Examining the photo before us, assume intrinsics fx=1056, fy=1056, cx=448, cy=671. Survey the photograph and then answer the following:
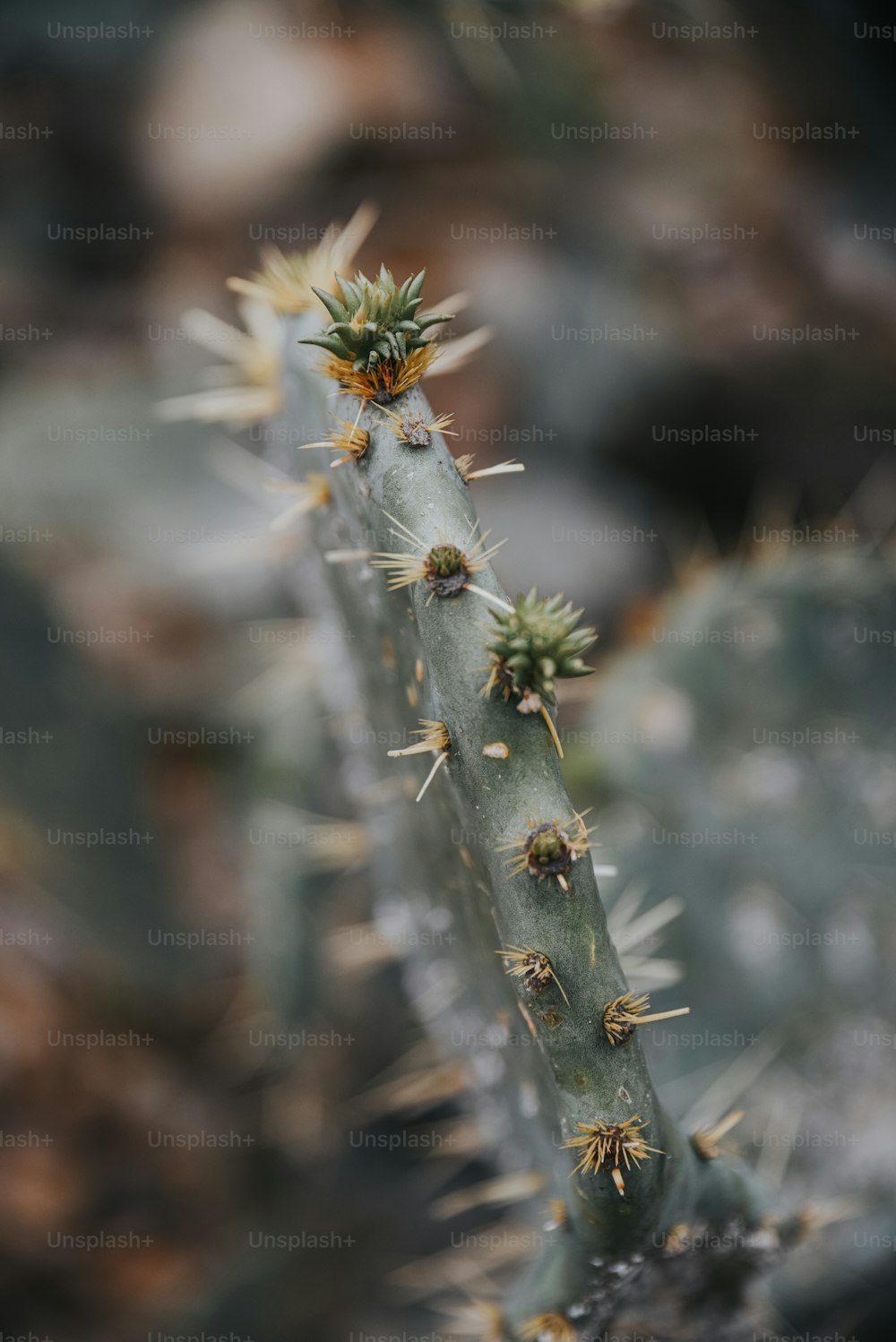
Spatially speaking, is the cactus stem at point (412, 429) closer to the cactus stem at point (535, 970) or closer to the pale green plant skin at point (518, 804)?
the pale green plant skin at point (518, 804)

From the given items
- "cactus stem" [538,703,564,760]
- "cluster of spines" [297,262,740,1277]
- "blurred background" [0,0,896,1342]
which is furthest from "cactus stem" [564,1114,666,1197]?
"blurred background" [0,0,896,1342]

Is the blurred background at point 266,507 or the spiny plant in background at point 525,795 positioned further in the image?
the blurred background at point 266,507

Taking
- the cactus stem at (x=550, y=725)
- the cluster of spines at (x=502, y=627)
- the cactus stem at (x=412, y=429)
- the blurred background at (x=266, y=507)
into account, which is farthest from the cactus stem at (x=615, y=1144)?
the blurred background at (x=266, y=507)

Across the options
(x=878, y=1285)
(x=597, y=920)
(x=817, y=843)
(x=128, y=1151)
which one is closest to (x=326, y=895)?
(x=128, y=1151)

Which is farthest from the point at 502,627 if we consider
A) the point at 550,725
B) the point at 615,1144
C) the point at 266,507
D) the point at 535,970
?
the point at 266,507

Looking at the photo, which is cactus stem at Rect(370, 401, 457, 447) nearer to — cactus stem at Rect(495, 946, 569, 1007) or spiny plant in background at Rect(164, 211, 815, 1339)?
spiny plant in background at Rect(164, 211, 815, 1339)
